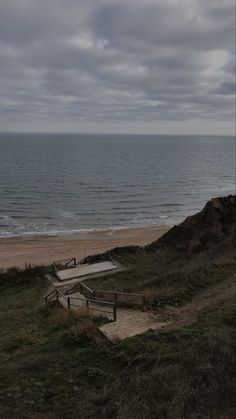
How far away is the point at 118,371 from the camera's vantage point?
955cm

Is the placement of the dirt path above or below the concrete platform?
above

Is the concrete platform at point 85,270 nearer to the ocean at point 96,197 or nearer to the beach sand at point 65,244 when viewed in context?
the beach sand at point 65,244

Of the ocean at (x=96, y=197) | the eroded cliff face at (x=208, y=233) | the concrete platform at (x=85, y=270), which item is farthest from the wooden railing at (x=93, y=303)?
the ocean at (x=96, y=197)

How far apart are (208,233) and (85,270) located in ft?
26.6

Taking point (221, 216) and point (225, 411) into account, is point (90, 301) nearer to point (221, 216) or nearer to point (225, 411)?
point (225, 411)

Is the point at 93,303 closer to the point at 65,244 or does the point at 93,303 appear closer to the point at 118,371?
the point at 118,371

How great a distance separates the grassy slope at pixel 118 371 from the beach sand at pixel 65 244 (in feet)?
62.5

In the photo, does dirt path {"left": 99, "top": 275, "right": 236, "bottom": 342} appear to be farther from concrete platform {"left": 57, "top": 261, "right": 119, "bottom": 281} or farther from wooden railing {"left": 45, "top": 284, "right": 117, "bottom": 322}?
concrete platform {"left": 57, "top": 261, "right": 119, "bottom": 281}

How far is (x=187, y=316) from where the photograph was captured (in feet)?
42.6

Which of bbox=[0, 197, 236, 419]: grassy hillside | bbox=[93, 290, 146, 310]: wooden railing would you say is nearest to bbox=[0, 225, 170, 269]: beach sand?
bbox=[0, 197, 236, 419]: grassy hillside

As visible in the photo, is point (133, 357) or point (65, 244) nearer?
point (133, 357)

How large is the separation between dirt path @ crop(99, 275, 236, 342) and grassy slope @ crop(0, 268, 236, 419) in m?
0.44

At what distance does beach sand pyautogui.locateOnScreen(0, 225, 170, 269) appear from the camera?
32469mm

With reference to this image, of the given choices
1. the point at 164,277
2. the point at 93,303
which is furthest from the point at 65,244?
the point at 93,303
